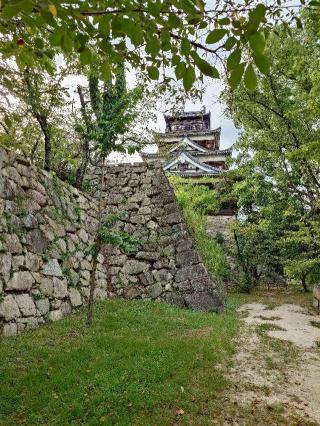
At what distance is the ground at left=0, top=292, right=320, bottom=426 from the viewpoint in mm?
3869

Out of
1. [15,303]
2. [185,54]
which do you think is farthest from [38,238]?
[185,54]

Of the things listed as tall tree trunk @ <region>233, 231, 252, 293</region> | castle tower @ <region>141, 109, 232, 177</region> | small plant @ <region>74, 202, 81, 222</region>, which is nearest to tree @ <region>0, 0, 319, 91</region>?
small plant @ <region>74, 202, 81, 222</region>

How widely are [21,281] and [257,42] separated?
656 centimetres

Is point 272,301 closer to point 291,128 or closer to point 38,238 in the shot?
point 291,128

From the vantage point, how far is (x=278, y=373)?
565cm

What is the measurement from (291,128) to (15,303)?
12351mm

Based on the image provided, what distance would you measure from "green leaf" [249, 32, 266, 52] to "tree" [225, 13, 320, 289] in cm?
1068

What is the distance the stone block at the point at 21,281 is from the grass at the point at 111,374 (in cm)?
90

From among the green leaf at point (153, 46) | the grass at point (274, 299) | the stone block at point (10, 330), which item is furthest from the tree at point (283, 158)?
the green leaf at point (153, 46)

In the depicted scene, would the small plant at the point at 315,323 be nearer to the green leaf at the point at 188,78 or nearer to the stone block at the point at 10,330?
the stone block at the point at 10,330

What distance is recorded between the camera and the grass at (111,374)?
3791mm

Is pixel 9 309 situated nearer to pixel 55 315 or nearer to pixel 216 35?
pixel 55 315

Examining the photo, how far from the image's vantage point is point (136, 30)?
1.53m

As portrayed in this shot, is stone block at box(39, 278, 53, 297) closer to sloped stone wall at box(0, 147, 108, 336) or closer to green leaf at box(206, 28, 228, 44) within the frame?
sloped stone wall at box(0, 147, 108, 336)
